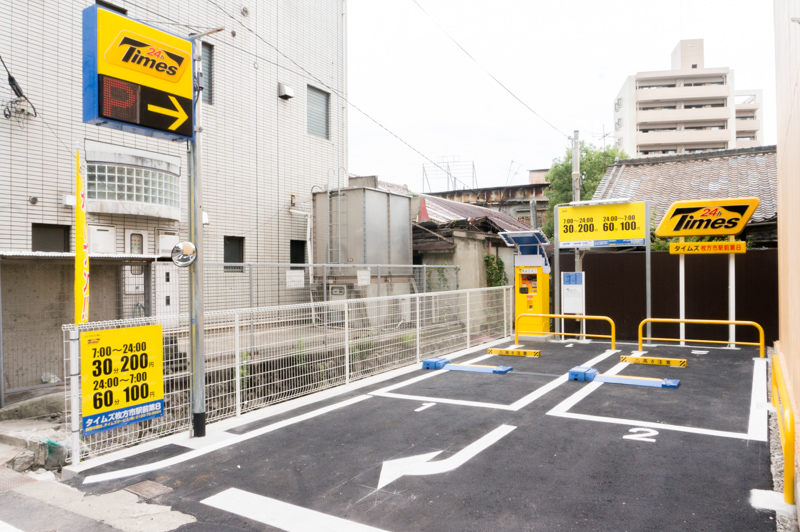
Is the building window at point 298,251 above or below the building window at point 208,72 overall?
below

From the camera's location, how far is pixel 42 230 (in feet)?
29.5

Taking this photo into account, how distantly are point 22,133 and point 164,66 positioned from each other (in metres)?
5.25

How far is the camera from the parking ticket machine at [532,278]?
41.3ft

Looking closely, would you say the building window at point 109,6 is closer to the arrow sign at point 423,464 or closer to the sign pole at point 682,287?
the arrow sign at point 423,464

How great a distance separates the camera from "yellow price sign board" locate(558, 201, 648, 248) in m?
12.0

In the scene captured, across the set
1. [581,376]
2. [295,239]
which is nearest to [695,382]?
[581,376]

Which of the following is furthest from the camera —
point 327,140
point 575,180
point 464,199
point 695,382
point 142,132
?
point 464,199

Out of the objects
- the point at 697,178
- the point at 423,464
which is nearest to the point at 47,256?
the point at 423,464

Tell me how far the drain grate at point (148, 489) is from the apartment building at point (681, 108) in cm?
5794

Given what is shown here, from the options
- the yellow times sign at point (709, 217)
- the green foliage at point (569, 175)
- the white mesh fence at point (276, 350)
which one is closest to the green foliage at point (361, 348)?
the white mesh fence at point (276, 350)

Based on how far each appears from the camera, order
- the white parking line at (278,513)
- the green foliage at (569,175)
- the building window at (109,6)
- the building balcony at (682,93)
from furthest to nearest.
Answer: the building balcony at (682,93), the green foliage at (569,175), the building window at (109,6), the white parking line at (278,513)

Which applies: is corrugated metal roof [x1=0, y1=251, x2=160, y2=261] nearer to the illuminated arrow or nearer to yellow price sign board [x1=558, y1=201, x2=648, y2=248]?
the illuminated arrow

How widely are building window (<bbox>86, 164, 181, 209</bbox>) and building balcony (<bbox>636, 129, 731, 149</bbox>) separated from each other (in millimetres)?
→ 54673

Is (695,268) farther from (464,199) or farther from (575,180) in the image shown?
(464,199)
